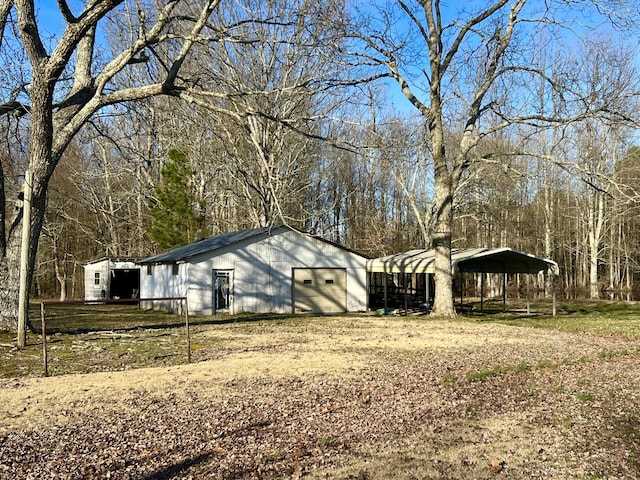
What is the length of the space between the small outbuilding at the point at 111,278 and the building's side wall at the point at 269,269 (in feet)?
37.4

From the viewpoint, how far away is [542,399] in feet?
22.5

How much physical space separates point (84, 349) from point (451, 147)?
26.3 meters

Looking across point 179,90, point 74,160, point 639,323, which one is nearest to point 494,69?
point 639,323

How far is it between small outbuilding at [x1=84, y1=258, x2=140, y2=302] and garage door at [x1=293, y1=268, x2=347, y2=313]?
41.6 ft

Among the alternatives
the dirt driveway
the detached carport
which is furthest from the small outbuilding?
the dirt driveway

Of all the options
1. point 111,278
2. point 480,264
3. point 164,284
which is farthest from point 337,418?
point 111,278

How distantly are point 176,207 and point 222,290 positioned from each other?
1015 centimetres

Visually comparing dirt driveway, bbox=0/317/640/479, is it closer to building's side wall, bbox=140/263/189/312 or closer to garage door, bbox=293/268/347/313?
building's side wall, bbox=140/263/189/312

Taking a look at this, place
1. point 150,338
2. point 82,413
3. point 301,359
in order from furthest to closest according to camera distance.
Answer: point 150,338 → point 301,359 → point 82,413

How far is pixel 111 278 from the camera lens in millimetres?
35281

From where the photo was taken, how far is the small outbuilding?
3362 cm

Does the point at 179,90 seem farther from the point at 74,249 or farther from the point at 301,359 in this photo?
the point at 74,249

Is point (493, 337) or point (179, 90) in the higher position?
point (179, 90)

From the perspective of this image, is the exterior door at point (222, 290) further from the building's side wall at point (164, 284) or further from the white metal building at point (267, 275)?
the building's side wall at point (164, 284)
